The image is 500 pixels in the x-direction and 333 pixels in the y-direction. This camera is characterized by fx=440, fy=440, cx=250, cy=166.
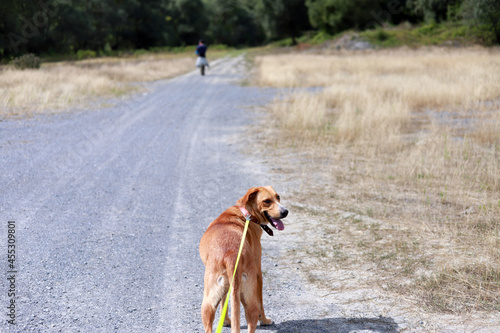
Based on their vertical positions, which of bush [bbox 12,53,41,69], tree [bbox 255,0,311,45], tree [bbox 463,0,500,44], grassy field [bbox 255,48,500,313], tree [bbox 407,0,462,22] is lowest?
grassy field [bbox 255,48,500,313]

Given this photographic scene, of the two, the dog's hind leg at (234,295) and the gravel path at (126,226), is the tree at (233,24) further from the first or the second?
the dog's hind leg at (234,295)

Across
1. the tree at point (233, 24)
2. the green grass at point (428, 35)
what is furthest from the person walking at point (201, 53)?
the tree at point (233, 24)

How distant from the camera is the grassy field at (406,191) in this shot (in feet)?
11.9

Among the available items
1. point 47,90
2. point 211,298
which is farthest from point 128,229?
point 47,90

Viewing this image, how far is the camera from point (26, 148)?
8.22 m

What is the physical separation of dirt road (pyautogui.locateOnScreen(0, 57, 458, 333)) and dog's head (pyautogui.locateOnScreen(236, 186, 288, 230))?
28.9 inches

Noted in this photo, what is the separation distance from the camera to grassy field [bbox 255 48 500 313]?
364 centimetres

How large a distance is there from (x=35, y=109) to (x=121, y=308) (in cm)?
1066

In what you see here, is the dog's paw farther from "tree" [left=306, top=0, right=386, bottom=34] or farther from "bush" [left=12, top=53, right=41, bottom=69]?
"tree" [left=306, top=0, right=386, bottom=34]

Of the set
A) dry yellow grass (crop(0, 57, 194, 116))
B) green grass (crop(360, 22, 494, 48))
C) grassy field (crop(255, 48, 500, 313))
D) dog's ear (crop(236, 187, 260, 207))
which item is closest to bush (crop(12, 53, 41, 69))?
dry yellow grass (crop(0, 57, 194, 116))

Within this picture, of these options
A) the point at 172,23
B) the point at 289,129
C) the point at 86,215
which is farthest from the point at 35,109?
the point at 172,23

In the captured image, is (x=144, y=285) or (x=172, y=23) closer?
(x=144, y=285)

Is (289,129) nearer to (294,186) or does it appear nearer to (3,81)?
(294,186)

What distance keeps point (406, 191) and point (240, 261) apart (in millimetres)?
4112
